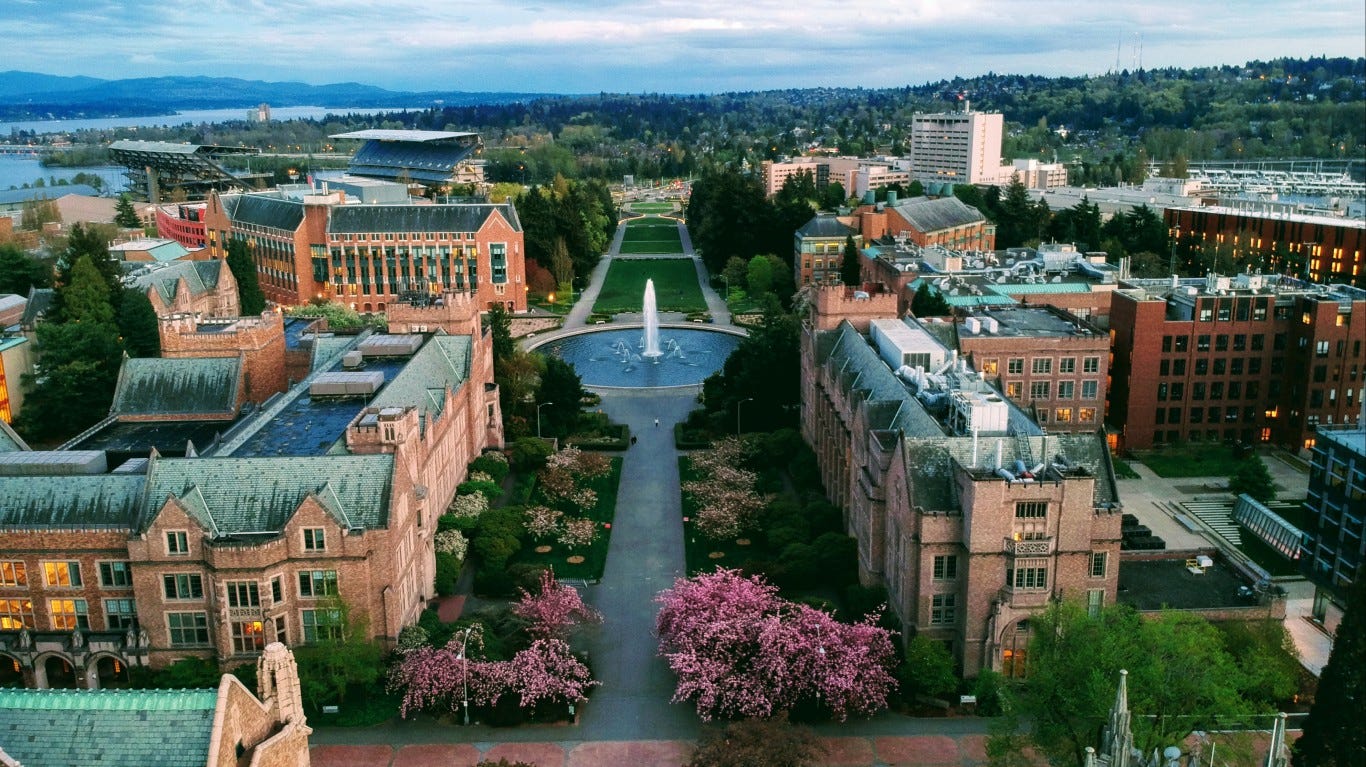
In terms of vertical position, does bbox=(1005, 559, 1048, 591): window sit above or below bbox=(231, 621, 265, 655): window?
above

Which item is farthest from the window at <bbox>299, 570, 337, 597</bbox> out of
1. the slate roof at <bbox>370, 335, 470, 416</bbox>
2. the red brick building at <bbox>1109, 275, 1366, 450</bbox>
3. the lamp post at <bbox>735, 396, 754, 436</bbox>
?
the red brick building at <bbox>1109, 275, 1366, 450</bbox>

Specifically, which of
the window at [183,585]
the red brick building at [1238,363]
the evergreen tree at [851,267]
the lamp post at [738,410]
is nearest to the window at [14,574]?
the window at [183,585]

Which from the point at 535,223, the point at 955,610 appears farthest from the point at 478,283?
the point at 955,610

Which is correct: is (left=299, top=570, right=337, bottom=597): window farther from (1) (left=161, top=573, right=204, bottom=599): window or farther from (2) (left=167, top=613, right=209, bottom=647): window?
(2) (left=167, top=613, right=209, bottom=647): window

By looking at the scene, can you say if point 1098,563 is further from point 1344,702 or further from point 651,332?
point 651,332

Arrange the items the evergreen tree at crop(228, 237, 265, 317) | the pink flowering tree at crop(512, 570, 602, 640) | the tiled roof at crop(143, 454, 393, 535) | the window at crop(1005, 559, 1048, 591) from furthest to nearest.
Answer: the evergreen tree at crop(228, 237, 265, 317) → the pink flowering tree at crop(512, 570, 602, 640) → the tiled roof at crop(143, 454, 393, 535) → the window at crop(1005, 559, 1048, 591)

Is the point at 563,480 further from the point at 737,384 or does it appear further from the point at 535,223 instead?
the point at 535,223
